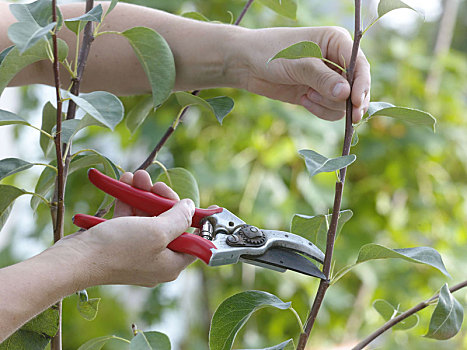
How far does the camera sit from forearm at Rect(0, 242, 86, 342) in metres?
0.47

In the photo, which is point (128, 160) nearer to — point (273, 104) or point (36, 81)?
point (273, 104)

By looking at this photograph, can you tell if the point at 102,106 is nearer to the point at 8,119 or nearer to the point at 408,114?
the point at 8,119

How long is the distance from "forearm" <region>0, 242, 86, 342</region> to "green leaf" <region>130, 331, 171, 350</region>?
0.09 m

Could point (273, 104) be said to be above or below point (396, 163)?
above

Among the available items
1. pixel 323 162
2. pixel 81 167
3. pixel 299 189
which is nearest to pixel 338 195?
pixel 323 162

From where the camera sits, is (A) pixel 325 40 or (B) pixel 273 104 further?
(B) pixel 273 104

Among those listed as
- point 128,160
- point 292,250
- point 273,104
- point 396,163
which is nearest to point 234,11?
point 273,104

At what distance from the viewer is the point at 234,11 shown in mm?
1554

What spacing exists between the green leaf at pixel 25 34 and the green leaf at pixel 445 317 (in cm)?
40

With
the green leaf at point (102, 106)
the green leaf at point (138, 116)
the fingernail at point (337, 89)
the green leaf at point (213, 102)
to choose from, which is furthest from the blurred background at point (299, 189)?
the green leaf at point (102, 106)

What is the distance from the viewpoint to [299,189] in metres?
1.60

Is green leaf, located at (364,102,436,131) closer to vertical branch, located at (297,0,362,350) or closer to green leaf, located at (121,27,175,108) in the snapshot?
vertical branch, located at (297,0,362,350)

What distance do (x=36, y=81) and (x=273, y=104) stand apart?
0.83 metres

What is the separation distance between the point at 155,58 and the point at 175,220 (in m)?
0.17
